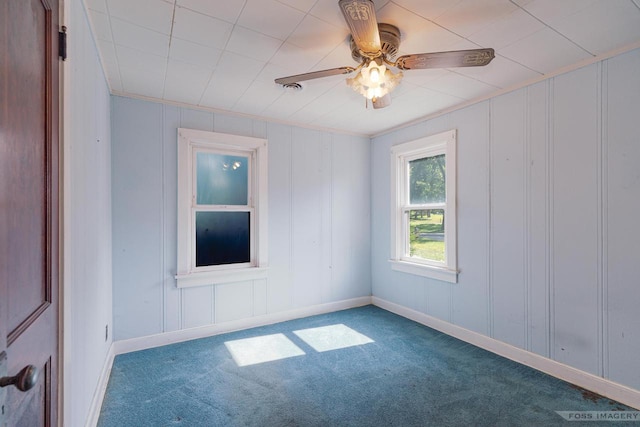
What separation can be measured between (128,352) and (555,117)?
4.14 metres

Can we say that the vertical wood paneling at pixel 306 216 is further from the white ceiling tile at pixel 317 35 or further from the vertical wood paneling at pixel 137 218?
the white ceiling tile at pixel 317 35

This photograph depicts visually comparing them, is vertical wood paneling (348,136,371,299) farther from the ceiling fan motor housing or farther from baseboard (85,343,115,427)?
baseboard (85,343,115,427)

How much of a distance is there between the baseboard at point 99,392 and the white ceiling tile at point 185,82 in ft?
7.48

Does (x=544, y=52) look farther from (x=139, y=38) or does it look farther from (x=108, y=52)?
(x=108, y=52)

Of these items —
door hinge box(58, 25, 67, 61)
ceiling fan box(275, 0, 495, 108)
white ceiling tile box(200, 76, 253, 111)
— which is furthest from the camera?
white ceiling tile box(200, 76, 253, 111)

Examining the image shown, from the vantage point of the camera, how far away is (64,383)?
124 cm

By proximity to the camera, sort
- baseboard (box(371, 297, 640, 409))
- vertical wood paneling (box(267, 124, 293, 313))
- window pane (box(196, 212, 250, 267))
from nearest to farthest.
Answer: baseboard (box(371, 297, 640, 409)), window pane (box(196, 212, 250, 267)), vertical wood paneling (box(267, 124, 293, 313))

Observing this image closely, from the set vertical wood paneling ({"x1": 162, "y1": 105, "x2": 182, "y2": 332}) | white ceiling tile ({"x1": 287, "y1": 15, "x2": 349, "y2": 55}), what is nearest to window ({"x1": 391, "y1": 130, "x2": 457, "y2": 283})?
white ceiling tile ({"x1": 287, "y1": 15, "x2": 349, "y2": 55})

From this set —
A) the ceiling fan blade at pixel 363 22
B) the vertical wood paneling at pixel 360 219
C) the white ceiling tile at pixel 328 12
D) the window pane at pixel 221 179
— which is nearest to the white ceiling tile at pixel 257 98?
the window pane at pixel 221 179

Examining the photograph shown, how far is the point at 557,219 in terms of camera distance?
7.95ft

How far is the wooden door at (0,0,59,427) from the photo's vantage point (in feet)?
2.48

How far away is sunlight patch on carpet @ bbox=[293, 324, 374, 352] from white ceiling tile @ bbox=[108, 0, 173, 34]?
277cm

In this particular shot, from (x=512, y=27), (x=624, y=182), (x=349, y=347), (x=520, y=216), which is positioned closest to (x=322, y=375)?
(x=349, y=347)

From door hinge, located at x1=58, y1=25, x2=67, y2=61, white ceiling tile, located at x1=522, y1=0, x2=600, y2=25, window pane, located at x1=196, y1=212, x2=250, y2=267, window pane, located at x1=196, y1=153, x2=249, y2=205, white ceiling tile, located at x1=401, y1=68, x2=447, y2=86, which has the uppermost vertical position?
white ceiling tile, located at x1=522, y1=0, x2=600, y2=25
